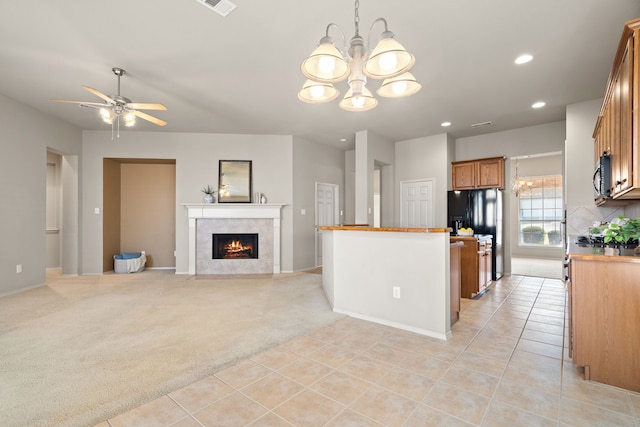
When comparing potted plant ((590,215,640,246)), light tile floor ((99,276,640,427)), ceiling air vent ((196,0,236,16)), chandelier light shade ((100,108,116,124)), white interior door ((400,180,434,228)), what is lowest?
light tile floor ((99,276,640,427))

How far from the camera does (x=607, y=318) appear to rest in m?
1.98

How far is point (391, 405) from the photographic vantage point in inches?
69.5

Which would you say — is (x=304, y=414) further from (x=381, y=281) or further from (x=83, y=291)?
(x=83, y=291)

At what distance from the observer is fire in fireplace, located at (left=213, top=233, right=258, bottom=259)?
618 cm

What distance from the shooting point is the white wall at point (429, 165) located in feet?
20.4

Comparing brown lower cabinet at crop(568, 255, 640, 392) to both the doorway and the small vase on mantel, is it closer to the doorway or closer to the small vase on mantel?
the small vase on mantel

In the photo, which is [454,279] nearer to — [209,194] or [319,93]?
[319,93]

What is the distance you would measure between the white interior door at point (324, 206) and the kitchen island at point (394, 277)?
3.42 m

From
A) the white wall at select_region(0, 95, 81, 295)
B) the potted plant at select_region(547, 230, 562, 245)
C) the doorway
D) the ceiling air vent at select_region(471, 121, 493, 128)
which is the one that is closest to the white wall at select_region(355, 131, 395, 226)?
the ceiling air vent at select_region(471, 121, 493, 128)

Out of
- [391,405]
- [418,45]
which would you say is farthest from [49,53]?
[391,405]

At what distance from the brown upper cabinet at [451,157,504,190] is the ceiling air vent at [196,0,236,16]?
17.5ft

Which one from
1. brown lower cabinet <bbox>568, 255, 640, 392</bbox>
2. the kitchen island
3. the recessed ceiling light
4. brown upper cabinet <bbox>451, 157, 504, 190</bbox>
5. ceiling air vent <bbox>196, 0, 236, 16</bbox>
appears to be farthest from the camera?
brown upper cabinet <bbox>451, 157, 504, 190</bbox>

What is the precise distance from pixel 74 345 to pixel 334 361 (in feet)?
7.55

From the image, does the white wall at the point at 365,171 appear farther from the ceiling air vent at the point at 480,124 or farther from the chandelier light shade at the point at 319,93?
the chandelier light shade at the point at 319,93
